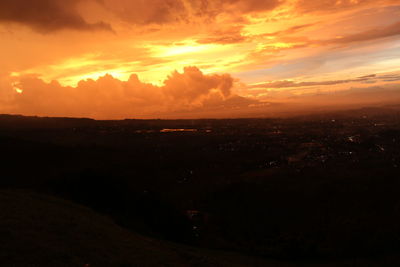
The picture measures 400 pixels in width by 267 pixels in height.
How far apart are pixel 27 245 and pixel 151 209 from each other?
1711 inches

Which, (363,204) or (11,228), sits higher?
(11,228)

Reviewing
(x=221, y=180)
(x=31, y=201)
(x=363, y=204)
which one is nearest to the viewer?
(x=31, y=201)

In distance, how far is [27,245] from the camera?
3009 centimetres

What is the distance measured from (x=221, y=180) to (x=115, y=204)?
→ 54.8 m

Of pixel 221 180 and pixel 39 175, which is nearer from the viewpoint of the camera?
pixel 39 175

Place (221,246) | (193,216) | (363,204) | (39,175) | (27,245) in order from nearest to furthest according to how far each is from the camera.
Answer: (27,245) → (221,246) → (193,216) → (363,204) → (39,175)

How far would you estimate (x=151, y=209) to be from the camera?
72.5 m

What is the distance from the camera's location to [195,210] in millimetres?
82125

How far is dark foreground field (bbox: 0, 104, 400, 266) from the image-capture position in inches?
1430

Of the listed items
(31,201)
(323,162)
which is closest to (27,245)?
(31,201)

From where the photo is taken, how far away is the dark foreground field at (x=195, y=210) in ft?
119

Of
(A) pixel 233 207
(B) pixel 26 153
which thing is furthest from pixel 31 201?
(B) pixel 26 153

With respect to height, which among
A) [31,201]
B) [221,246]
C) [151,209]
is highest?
[31,201]

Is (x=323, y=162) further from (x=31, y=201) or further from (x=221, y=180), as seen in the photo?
(x=31, y=201)
